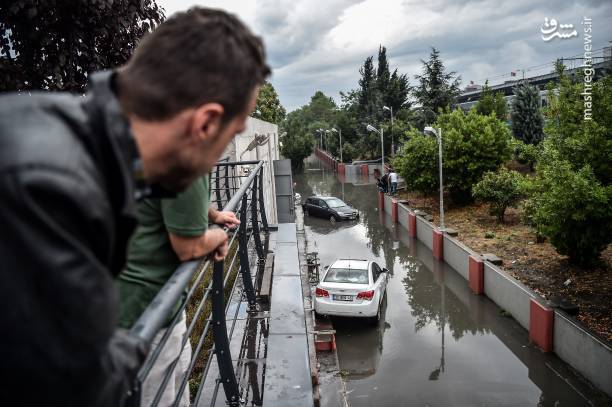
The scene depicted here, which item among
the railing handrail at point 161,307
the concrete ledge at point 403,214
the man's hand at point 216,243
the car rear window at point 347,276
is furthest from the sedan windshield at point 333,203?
the railing handrail at point 161,307

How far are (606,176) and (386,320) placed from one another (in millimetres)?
6551

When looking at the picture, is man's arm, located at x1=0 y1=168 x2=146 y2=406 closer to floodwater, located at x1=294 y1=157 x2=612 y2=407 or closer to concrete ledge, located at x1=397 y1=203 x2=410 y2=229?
floodwater, located at x1=294 y1=157 x2=612 y2=407

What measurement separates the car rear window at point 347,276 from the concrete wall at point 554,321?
12.2ft

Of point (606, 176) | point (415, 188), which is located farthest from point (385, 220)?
point (606, 176)

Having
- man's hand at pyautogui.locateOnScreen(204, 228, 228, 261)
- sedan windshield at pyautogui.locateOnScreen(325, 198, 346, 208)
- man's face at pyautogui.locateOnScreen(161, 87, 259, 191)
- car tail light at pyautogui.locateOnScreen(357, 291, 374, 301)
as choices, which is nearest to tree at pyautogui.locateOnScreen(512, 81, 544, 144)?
sedan windshield at pyautogui.locateOnScreen(325, 198, 346, 208)

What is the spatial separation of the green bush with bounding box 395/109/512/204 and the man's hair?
2352 cm

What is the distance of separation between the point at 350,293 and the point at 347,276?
699 mm

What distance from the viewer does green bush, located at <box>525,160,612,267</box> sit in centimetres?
1155

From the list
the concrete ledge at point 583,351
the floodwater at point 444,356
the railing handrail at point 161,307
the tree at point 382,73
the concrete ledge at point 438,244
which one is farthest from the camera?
the tree at point 382,73

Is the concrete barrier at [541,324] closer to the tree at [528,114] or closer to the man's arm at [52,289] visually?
the man's arm at [52,289]

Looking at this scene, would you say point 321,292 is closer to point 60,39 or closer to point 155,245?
point 60,39

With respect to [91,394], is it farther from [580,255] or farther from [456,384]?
[580,255]

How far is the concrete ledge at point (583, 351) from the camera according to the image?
9.09m

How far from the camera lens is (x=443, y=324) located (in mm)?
13531
